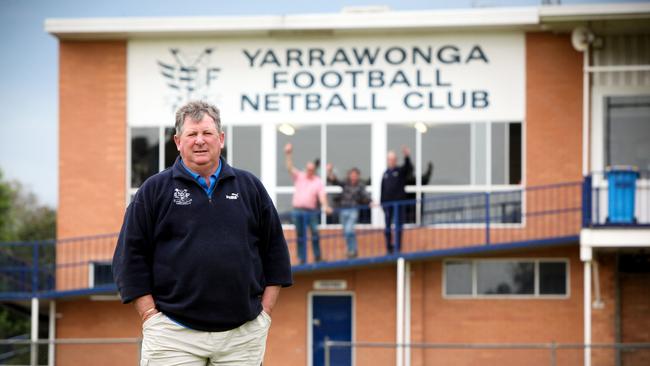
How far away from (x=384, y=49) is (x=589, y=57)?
4.00 m

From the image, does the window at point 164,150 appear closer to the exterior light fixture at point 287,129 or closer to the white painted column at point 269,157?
the white painted column at point 269,157

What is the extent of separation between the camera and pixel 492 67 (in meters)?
23.8

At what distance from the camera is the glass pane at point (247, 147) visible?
24.4 meters

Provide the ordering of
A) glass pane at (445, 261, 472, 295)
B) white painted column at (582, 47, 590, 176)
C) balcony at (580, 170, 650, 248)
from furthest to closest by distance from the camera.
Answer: glass pane at (445, 261, 472, 295) → white painted column at (582, 47, 590, 176) → balcony at (580, 170, 650, 248)

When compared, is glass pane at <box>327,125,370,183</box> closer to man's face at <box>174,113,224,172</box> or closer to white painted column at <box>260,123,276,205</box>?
white painted column at <box>260,123,276,205</box>

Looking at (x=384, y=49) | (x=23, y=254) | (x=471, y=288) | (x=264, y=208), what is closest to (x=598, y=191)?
(x=471, y=288)

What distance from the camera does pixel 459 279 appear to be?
78.4 ft

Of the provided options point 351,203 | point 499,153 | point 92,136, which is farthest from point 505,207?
point 92,136

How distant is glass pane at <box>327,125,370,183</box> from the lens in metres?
24.1

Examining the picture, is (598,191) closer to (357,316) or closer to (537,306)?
(537,306)

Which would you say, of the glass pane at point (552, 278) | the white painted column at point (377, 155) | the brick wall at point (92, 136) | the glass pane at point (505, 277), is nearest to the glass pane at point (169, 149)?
the brick wall at point (92, 136)

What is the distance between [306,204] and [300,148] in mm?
1526

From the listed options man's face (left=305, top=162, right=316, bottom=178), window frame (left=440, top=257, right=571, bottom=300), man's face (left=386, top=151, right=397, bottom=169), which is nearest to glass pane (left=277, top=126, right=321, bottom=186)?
man's face (left=305, top=162, right=316, bottom=178)

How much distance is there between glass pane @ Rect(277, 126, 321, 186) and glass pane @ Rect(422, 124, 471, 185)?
216 centimetres
